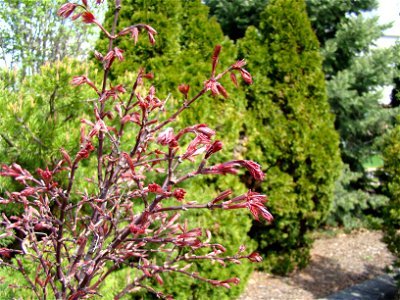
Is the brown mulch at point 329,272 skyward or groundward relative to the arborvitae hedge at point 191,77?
groundward

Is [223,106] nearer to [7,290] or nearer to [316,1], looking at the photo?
[7,290]

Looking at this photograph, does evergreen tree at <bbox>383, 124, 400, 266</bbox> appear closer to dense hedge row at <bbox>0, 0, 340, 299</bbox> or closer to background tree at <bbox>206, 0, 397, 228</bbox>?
dense hedge row at <bbox>0, 0, 340, 299</bbox>

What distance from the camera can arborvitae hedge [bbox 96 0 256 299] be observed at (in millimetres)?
3878

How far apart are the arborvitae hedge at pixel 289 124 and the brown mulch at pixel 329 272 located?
0.27 m

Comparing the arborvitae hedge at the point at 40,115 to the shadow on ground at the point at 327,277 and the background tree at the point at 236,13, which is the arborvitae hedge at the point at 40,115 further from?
the background tree at the point at 236,13

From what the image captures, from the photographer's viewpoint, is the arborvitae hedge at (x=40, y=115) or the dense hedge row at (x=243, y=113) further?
the dense hedge row at (x=243, y=113)

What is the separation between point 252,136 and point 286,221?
1244 millimetres

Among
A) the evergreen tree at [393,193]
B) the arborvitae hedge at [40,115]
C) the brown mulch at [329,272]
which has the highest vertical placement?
the arborvitae hedge at [40,115]

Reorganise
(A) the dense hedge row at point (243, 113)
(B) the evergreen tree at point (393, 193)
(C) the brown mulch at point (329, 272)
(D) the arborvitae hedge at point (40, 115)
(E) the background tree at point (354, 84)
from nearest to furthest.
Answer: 1. (D) the arborvitae hedge at point (40, 115)
2. (A) the dense hedge row at point (243, 113)
3. (B) the evergreen tree at point (393, 193)
4. (C) the brown mulch at point (329, 272)
5. (E) the background tree at point (354, 84)

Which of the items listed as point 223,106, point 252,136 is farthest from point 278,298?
point 223,106

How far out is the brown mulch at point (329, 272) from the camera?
5.24 meters

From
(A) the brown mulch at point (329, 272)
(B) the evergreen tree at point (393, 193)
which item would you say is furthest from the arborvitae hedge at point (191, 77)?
(B) the evergreen tree at point (393, 193)

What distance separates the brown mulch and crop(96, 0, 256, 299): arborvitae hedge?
92 cm

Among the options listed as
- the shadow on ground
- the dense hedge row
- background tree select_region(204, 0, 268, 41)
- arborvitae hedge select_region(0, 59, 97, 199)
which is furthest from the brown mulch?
background tree select_region(204, 0, 268, 41)
